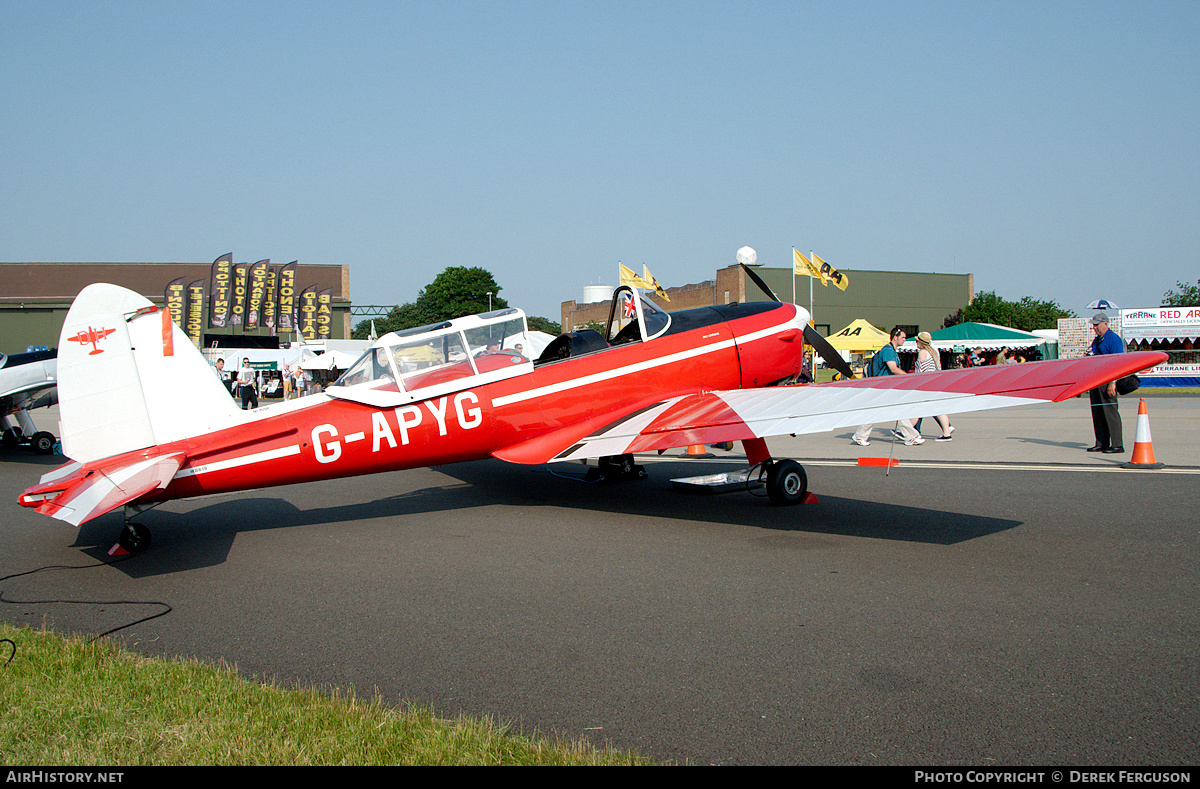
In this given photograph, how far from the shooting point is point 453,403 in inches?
277

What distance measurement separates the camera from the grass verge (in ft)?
8.83

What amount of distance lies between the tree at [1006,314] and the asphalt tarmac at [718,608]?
231ft

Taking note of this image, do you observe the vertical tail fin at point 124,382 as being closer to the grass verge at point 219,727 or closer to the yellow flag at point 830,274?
the grass verge at point 219,727

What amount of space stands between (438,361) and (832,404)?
358 centimetres

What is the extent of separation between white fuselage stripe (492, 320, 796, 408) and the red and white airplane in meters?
0.02

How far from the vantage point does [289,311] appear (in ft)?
161

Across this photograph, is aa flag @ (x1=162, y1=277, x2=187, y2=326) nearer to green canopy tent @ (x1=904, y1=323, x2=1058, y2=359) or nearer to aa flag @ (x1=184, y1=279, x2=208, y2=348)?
aa flag @ (x1=184, y1=279, x2=208, y2=348)

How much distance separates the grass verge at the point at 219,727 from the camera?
2691 mm

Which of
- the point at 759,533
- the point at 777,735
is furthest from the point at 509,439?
the point at 777,735

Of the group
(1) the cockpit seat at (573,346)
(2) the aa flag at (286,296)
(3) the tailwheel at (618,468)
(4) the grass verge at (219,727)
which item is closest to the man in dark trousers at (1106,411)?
(3) the tailwheel at (618,468)

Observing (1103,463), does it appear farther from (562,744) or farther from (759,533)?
(562,744)

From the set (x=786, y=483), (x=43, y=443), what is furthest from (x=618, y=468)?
(x=43, y=443)

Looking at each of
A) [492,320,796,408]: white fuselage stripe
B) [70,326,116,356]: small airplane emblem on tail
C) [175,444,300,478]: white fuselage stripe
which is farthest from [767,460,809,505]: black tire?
[70,326,116,356]: small airplane emblem on tail

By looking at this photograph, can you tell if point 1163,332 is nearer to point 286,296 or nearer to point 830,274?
point 830,274
